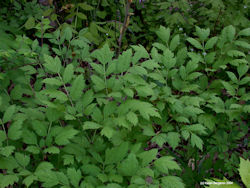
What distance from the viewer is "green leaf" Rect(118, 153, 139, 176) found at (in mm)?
1187

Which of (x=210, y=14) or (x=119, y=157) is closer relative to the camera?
(x=119, y=157)

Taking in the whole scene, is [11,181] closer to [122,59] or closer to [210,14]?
[122,59]

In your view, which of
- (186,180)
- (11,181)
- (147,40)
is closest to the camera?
(11,181)

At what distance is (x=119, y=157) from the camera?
1.28 meters

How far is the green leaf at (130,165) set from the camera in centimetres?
119

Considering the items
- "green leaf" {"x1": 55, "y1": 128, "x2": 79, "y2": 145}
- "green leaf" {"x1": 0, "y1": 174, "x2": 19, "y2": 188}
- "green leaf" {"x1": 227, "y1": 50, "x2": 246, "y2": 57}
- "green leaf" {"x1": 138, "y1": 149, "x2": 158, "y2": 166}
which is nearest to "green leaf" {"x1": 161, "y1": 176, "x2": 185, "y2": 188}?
"green leaf" {"x1": 138, "y1": 149, "x2": 158, "y2": 166}

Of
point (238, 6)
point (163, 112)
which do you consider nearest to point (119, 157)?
point (163, 112)

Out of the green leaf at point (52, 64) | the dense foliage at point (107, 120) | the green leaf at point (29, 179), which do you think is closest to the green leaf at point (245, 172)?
the dense foliage at point (107, 120)

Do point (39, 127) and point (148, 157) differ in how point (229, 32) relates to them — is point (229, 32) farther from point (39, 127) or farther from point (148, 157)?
point (39, 127)

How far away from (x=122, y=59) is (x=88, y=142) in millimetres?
534

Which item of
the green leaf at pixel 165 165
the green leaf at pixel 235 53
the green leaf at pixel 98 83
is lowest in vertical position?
the green leaf at pixel 165 165

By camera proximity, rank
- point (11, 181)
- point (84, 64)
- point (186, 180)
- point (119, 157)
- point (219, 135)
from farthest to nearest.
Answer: point (84, 64) < point (219, 135) < point (186, 180) < point (119, 157) < point (11, 181)

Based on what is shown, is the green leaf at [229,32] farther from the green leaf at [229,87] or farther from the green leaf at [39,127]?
the green leaf at [39,127]

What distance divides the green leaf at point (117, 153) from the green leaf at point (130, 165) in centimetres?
6
